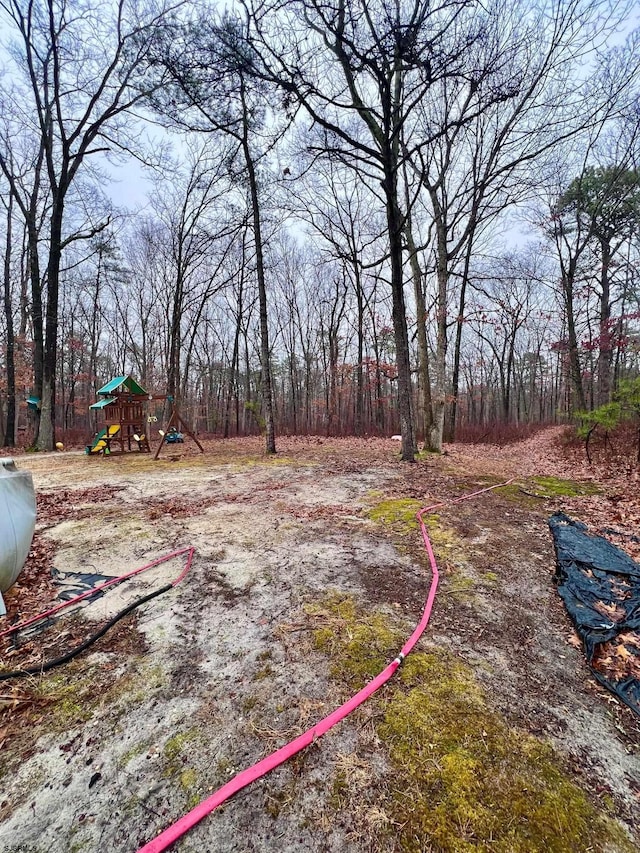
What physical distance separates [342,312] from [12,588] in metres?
20.6

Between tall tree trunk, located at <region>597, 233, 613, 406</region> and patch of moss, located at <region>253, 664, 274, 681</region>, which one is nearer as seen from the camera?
patch of moss, located at <region>253, 664, 274, 681</region>

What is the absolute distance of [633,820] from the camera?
1.11 m

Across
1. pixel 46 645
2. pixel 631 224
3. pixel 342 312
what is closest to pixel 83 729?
pixel 46 645

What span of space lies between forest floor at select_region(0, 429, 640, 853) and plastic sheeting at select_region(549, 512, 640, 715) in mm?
100

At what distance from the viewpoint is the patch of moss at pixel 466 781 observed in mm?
1037

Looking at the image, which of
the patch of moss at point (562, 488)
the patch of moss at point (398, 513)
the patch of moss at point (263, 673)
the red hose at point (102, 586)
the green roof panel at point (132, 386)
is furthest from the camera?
the green roof panel at point (132, 386)

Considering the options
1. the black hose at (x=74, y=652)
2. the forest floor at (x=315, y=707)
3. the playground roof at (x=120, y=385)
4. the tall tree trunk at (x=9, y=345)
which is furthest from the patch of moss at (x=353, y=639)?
the tall tree trunk at (x=9, y=345)

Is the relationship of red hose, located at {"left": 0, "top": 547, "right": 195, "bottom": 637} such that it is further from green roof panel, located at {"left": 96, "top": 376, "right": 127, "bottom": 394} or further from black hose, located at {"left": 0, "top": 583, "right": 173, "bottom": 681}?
green roof panel, located at {"left": 96, "top": 376, "right": 127, "bottom": 394}

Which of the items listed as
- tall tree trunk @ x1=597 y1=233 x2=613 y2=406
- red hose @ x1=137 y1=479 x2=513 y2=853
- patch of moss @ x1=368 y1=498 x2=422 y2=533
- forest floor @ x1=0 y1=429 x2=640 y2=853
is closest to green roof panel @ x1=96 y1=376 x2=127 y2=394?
forest floor @ x1=0 y1=429 x2=640 y2=853

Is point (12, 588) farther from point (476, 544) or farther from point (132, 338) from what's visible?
point (132, 338)

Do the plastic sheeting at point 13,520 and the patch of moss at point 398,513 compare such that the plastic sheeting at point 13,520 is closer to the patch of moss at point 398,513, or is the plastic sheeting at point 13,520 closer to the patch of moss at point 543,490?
the patch of moss at point 398,513

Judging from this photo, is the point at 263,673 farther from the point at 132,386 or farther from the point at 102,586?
the point at 132,386

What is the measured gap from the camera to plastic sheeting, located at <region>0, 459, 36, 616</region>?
2248 mm

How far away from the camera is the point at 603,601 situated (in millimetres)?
2371
